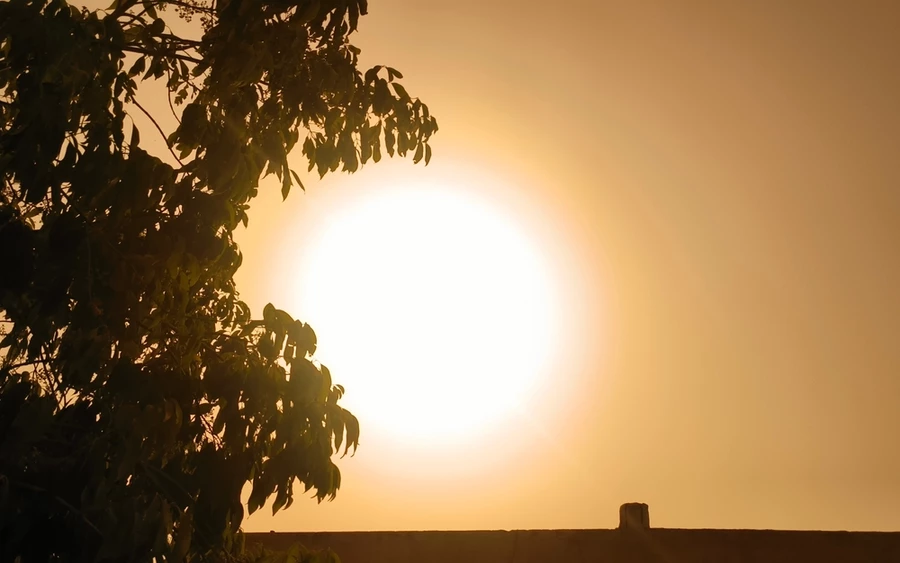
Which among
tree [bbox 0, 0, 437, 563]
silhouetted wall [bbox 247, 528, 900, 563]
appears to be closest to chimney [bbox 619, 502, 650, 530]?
silhouetted wall [bbox 247, 528, 900, 563]

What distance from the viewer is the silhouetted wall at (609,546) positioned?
721cm

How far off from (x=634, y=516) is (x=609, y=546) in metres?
0.39

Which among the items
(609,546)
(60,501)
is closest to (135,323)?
(60,501)

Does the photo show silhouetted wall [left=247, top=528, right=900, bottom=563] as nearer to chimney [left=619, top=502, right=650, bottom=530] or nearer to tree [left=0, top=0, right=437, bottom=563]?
chimney [left=619, top=502, right=650, bottom=530]

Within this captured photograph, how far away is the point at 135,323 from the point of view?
2.81 meters

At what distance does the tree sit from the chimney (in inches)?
201

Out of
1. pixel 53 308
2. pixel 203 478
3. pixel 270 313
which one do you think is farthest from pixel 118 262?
pixel 203 478

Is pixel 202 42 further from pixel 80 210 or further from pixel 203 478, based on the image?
pixel 203 478

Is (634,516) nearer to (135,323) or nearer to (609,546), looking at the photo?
(609,546)

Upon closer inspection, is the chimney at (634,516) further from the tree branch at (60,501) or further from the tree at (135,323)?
the tree branch at (60,501)

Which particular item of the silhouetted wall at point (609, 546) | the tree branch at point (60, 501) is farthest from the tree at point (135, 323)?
the silhouetted wall at point (609, 546)

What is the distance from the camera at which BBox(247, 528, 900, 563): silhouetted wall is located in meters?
7.21

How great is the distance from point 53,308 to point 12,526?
0.70m

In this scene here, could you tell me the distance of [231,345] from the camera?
10.2 feet
